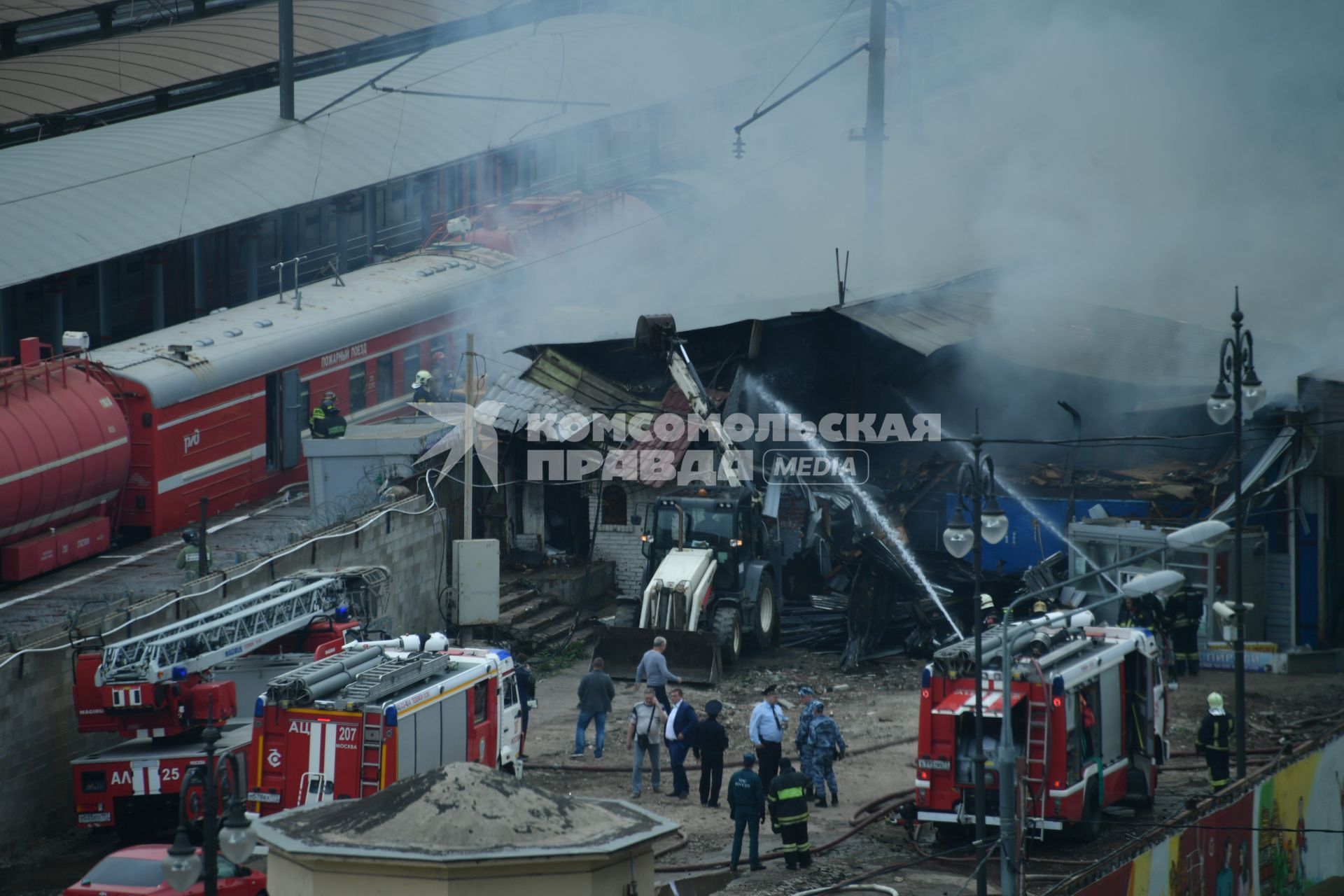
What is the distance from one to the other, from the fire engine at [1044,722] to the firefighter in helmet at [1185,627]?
18.5 ft

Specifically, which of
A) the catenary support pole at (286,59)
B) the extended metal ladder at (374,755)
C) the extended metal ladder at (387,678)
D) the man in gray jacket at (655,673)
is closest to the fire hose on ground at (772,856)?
the extended metal ladder at (374,755)

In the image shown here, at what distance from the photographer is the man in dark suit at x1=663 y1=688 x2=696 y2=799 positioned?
55.9 ft

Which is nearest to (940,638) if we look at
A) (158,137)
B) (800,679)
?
(800,679)

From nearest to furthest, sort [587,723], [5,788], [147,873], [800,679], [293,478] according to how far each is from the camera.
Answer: [147,873]
[5,788]
[587,723]
[800,679]
[293,478]

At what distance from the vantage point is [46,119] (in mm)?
34469

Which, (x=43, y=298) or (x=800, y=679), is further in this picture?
(x=43, y=298)

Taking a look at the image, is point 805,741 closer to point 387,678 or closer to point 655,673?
point 655,673

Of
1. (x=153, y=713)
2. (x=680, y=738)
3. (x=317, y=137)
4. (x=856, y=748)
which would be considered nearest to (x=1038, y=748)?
(x=680, y=738)

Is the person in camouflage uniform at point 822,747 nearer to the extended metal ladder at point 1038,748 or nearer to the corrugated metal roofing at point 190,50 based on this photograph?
the extended metal ladder at point 1038,748

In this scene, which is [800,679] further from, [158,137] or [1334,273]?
[158,137]

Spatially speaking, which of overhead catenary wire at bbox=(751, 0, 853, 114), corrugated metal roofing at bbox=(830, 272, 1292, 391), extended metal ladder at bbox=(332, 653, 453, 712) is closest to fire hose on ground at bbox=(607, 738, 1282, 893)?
extended metal ladder at bbox=(332, 653, 453, 712)

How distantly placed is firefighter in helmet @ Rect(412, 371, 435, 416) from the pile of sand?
57.8 feet

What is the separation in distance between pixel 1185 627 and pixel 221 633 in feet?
40.8

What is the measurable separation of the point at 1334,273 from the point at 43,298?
75.4 feet
